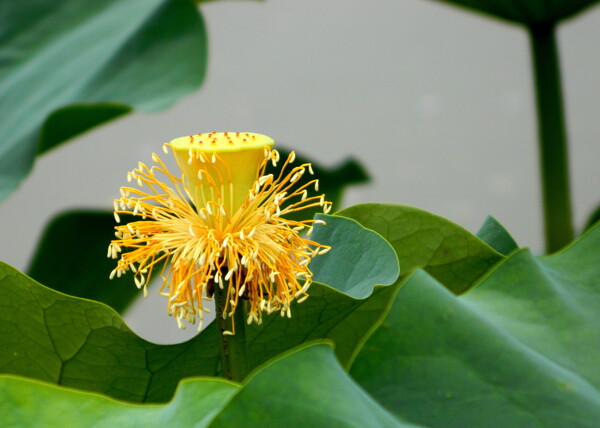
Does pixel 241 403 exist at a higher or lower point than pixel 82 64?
lower

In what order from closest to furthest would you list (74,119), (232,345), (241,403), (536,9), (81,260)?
(241,403)
(232,345)
(74,119)
(81,260)
(536,9)

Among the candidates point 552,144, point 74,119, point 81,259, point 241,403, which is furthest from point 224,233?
point 552,144

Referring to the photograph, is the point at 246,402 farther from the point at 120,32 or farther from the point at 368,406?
the point at 120,32

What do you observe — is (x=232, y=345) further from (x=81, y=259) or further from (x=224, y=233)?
(x=81, y=259)

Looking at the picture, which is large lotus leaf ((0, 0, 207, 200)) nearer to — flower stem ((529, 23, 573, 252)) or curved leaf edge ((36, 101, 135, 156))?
curved leaf edge ((36, 101, 135, 156))

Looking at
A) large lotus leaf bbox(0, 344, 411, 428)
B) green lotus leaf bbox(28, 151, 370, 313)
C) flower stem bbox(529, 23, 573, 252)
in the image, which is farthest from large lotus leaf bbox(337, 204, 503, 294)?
flower stem bbox(529, 23, 573, 252)

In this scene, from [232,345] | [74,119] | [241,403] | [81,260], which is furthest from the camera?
[81,260]
